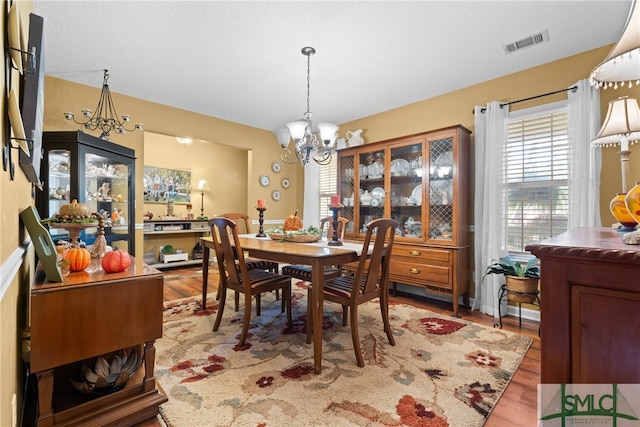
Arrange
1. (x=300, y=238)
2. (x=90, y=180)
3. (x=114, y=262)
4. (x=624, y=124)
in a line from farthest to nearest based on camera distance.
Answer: (x=90, y=180), (x=300, y=238), (x=624, y=124), (x=114, y=262)

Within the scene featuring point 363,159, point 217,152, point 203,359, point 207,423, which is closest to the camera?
point 207,423

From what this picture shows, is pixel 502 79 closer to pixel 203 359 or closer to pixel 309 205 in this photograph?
pixel 309 205

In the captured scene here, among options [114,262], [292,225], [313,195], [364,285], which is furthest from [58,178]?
[313,195]

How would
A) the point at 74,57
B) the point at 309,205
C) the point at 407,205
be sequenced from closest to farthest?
the point at 74,57 → the point at 407,205 → the point at 309,205

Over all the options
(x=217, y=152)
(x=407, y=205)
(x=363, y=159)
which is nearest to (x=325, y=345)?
(x=407, y=205)

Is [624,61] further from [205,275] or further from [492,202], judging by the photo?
[205,275]

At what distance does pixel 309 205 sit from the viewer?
5191 millimetres

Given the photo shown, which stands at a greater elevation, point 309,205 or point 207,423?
point 309,205

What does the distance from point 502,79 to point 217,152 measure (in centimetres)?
511

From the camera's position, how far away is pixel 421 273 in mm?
3258

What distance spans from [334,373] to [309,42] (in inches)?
102

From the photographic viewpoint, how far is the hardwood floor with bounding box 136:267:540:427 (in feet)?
4.76

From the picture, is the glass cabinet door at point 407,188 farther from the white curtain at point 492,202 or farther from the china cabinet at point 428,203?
the white curtain at point 492,202

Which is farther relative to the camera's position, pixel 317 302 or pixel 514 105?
pixel 514 105
